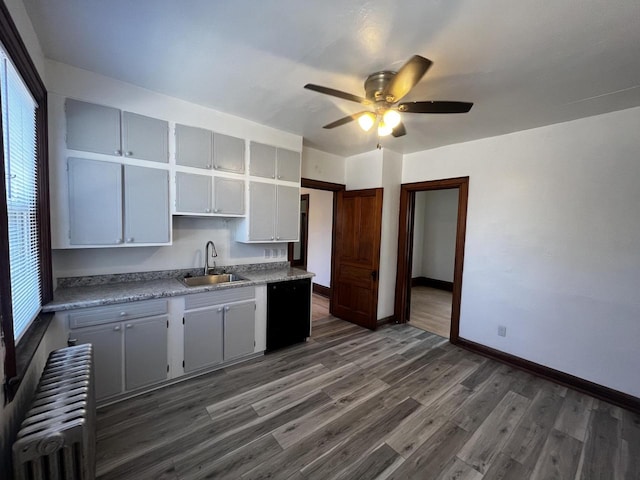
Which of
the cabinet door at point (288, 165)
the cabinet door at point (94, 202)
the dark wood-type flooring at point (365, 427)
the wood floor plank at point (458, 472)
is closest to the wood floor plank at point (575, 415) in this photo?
the dark wood-type flooring at point (365, 427)

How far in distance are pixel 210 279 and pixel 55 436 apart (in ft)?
6.49

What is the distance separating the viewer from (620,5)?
126cm

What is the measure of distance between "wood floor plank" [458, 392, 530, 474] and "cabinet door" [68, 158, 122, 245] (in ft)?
10.5

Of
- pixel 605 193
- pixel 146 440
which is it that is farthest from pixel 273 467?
pixel 605 193

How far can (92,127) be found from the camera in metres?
2.13

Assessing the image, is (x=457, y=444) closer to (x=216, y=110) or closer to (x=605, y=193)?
(x=605, y=193)

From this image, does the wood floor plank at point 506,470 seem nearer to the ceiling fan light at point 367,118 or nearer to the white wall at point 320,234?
the ceiling fan light at point 367,118

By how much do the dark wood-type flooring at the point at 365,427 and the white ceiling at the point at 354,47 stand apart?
264 cm

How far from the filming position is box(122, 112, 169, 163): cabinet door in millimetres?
2266

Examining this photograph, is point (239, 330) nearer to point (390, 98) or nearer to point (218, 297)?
point (218, 297)

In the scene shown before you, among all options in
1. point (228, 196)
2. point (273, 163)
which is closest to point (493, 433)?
point (228, 196)

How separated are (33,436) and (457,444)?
237 cm

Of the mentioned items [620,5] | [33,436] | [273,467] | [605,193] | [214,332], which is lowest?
[273,467]

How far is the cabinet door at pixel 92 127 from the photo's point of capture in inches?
80.9
